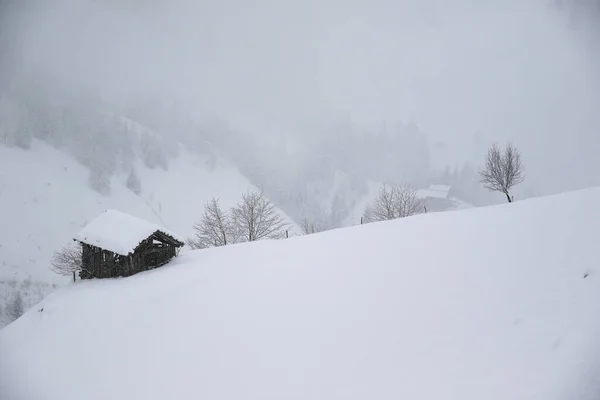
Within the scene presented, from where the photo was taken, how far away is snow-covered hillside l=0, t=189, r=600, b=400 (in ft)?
15.6

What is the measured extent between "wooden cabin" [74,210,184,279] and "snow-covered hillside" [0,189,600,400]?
6984 millimetres

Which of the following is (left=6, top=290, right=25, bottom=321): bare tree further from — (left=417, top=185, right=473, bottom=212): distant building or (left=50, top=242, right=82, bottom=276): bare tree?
(left=417, top=185, right=473, bottom=212): distant building

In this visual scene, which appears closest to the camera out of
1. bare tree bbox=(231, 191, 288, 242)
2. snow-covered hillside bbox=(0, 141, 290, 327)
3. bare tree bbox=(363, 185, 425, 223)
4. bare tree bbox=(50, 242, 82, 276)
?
bare tree bbox=(231, 191, 288, 242)

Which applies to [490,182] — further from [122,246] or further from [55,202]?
[55,202]

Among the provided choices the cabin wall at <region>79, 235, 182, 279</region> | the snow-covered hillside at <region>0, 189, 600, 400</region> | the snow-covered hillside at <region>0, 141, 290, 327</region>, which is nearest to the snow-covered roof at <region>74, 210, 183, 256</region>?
the cabin wall at <region>79, 235, 182, 279</region>

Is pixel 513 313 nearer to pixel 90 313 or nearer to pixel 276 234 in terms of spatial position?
pixel 90 313

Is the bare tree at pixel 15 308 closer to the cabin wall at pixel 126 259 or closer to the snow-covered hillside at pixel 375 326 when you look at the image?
the cabin wall at pixel 126 259

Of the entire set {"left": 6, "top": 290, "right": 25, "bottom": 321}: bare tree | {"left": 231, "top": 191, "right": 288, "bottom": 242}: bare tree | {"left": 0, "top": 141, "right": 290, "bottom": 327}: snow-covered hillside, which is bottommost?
{"left": 6, "top": 290, "right": 25, "bottom": 321}: bare tree

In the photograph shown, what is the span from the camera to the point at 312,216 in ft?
495

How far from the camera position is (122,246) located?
61.0 ft

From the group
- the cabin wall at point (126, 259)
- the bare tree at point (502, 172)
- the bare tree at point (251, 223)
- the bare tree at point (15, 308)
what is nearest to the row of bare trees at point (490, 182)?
the bare tree at point (502, 172)

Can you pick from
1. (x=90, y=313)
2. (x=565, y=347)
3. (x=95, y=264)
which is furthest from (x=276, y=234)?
(x=565, y=347)

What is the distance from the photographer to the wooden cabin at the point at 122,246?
18.9 m

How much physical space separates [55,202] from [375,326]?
96319 millimetres
